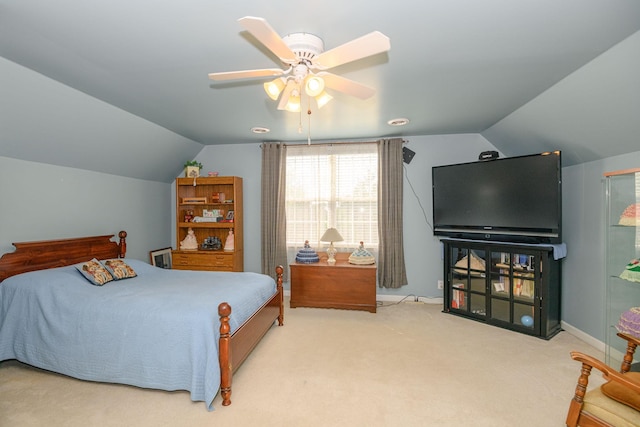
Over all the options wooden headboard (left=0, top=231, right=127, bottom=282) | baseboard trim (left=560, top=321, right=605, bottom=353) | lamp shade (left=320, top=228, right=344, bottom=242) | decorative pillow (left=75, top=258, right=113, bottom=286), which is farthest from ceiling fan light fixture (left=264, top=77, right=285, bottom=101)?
baseboard trim (left=560, top=321, right=605, bottom=353)

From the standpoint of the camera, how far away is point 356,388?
2.44 metres

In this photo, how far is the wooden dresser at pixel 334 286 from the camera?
412cm

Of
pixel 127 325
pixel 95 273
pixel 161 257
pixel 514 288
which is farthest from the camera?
pixel 161 257

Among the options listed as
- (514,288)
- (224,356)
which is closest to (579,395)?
(514,288)

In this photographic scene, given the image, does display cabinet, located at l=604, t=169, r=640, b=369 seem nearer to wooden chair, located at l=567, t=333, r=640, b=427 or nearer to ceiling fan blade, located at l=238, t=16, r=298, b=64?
wooden chair, located at l=567, t=333, r=640, b=427

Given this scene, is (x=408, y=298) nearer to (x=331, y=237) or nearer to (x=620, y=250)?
(x=331, y=237)

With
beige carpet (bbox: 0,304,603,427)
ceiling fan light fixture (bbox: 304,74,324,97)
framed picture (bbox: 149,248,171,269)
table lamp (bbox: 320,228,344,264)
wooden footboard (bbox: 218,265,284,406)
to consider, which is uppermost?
ceiling fan light fixture (bbox: 304,74,324,97)

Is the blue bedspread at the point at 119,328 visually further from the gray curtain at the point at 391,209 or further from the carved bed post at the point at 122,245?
the gray curtain at the point at 391,209

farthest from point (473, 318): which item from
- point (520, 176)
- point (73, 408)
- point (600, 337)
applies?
point (73, 408)

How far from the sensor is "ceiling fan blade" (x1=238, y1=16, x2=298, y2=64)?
1344 mm

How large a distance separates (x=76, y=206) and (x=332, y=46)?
3402mm

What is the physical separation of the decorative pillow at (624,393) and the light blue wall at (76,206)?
15.2ft

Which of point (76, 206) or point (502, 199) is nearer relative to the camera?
point (76, 206)

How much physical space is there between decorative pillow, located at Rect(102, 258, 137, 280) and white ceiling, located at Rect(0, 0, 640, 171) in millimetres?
1624
